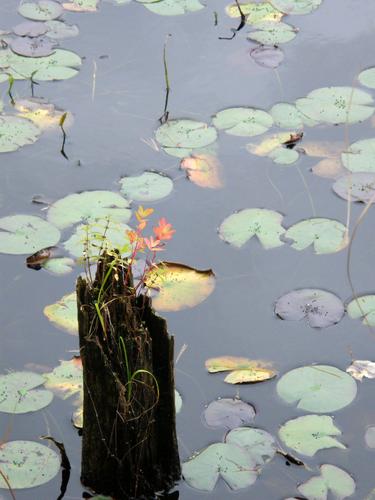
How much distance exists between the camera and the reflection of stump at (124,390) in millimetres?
2902

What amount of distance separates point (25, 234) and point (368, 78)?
200cm

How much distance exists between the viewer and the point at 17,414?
136 inches

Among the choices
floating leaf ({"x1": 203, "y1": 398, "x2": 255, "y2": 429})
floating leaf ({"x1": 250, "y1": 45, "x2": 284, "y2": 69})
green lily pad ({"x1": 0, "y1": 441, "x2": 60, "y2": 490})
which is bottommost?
green lily pad ({"x1": 0, "y1": 441, "x2": 60, "y2": 490})

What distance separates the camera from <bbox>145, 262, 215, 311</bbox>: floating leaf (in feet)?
12.7

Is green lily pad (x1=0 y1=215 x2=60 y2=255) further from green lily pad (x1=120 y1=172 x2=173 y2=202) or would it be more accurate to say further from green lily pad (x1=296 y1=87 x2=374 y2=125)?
green lily pad (x1=296 y1=87 x2=374 y2=125)

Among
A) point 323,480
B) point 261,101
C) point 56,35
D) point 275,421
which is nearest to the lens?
point 323,480

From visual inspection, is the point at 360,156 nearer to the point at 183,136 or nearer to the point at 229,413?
the point at 183,136

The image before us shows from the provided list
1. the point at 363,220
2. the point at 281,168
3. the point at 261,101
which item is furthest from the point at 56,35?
the point at 363,220

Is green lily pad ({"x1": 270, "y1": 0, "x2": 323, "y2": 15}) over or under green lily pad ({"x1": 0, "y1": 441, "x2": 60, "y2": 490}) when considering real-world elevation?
over

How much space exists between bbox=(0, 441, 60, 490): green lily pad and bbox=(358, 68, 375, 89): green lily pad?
2665 millimetres

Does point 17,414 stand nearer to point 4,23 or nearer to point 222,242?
point 222,242

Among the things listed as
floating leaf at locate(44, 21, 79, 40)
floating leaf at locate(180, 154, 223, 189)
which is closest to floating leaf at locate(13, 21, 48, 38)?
floating leaf at locate(44, 21, 79, 40)

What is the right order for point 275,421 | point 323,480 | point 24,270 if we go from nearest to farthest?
point 323,480
point 275,421
point 24,270

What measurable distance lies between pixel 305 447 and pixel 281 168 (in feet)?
5.19
